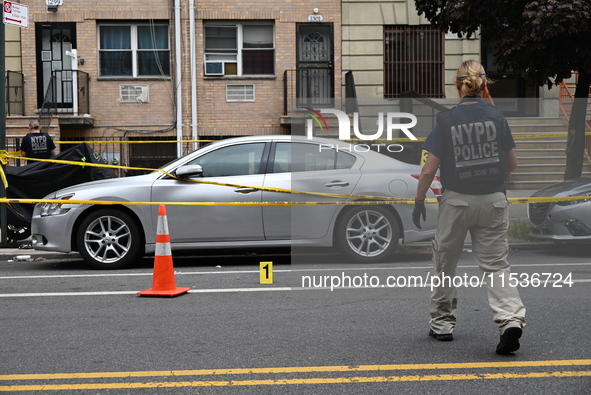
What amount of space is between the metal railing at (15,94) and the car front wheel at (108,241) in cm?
1115

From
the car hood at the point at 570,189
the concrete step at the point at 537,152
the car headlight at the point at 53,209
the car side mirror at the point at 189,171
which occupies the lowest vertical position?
the car headlight at the point at 53,209

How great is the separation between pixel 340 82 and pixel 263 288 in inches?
515

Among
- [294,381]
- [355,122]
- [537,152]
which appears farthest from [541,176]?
[294,381]

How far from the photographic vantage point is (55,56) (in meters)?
20.4

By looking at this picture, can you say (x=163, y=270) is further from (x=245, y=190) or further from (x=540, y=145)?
(x=540, y=145)

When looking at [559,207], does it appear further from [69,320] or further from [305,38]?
[305,38]

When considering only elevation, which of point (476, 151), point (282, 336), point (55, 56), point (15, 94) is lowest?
point (282, 336)

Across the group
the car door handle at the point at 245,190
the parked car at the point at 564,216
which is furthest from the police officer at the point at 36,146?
A: the parked car at the point at 564,216

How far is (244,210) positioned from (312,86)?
442 inches

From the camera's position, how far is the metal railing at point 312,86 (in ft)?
67.3

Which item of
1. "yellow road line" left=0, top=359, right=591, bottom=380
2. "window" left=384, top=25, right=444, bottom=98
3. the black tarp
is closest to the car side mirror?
the black tarp

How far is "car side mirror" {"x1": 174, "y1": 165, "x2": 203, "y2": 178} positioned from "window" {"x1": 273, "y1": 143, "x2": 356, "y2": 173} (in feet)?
3.10

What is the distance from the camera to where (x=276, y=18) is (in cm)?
2052

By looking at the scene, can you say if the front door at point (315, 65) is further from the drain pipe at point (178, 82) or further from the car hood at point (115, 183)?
the car hood at point (115, 183)
